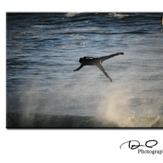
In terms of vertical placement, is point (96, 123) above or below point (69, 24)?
below

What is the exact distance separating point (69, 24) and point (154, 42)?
0.79 m

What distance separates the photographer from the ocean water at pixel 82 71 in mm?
4371

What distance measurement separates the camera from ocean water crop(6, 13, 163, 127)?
14.3 feet

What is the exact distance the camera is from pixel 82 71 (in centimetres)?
441

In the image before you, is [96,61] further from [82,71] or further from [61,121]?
[61,121]

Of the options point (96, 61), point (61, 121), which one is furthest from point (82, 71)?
point (61, 121)

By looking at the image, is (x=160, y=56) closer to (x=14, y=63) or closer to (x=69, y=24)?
(x=69, y=24)
